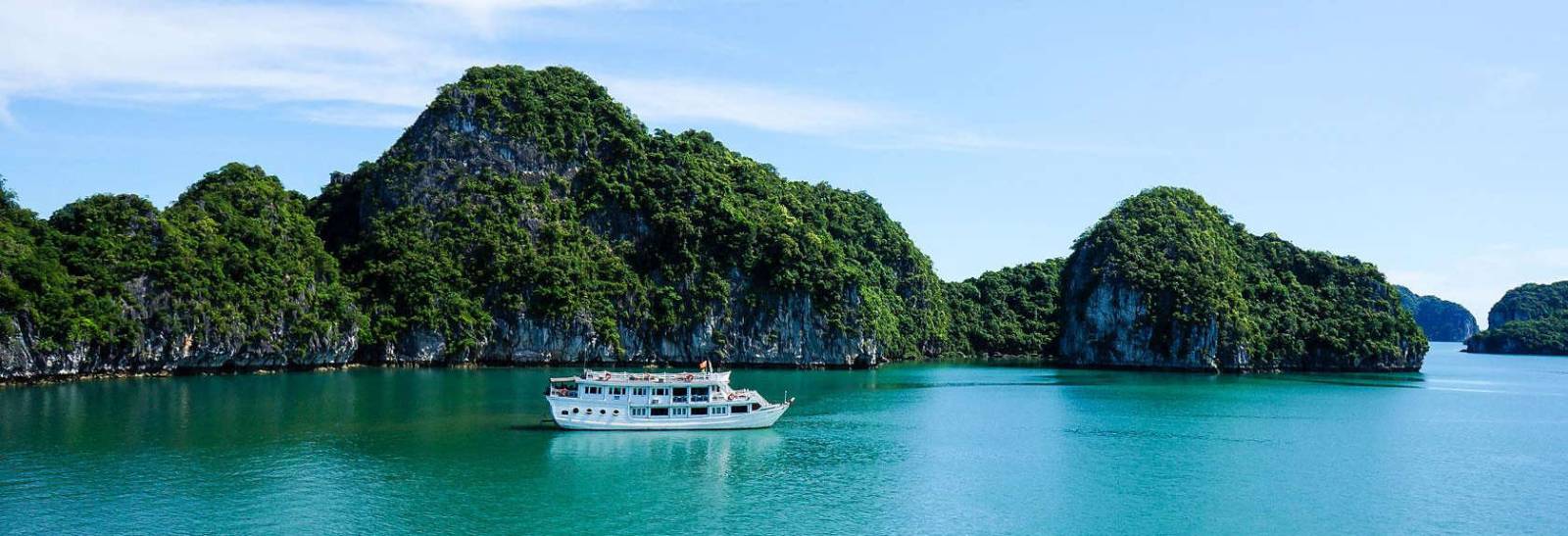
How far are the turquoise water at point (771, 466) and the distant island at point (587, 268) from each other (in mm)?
16125

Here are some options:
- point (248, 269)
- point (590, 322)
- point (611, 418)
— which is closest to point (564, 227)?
point (590, 322)

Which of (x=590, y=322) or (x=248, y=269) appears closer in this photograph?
(x=248, y=269)

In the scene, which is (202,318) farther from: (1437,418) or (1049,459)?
(1437,418)

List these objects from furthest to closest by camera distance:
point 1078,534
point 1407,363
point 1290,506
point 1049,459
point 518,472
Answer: point 1407,363 < point 1049,459 < point 518,472 < point 1290,506 < point 1078,534

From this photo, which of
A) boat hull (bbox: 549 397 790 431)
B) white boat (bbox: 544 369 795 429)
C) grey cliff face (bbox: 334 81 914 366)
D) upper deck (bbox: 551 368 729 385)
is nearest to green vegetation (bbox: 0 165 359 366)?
grey cliff face (bbox: 334 81 914 366)

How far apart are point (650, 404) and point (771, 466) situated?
11.1 metres

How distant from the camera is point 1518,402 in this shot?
77750 millimetres

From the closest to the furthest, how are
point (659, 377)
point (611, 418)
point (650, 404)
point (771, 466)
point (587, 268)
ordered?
point (771, 466) → point (611, 418) → point (650, 404) → point (659, 377) → point (587, 268)

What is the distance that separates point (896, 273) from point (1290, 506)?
10846 centimetres

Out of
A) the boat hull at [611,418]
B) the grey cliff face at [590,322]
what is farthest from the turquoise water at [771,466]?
the grey cliff face at [590,322]

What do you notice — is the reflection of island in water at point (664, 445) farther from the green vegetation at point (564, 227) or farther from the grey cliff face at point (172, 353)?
the green vegetation at point (564, 227)

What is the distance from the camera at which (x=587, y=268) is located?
363 ft

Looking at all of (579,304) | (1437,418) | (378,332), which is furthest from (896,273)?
(1437,418)

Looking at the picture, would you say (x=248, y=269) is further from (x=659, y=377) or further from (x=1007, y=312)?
(x=1007, y=312)
